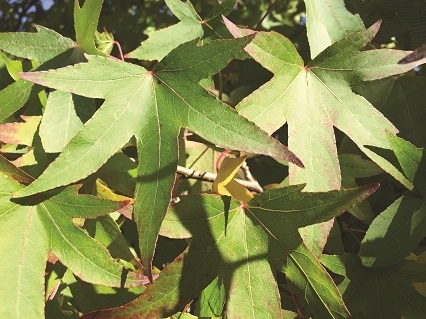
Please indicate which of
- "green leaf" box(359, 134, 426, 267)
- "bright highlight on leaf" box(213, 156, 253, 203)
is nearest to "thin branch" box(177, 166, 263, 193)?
"bright highlight on leaf" box(213, 156, 253, 203)

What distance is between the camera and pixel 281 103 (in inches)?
35.9

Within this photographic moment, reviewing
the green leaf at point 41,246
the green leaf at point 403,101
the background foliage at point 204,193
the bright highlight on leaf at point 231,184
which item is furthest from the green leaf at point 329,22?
the green leaf at point 41,246

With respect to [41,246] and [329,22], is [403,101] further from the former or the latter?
[41,246]

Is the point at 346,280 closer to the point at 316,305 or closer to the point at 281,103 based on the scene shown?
the point at 316,305

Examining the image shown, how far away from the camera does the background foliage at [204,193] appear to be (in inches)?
31.5

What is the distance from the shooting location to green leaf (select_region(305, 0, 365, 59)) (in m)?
1.08

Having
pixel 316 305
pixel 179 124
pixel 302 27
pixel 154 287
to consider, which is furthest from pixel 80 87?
pixel 302 27

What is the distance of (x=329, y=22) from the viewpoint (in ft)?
3.66

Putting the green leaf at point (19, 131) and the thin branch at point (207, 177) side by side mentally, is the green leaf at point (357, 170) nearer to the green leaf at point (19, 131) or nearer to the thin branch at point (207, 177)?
the thin branch at point (207, 177)

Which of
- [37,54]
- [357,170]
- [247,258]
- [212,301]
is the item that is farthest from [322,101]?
[37,54]

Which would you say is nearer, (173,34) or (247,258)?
(247,258)

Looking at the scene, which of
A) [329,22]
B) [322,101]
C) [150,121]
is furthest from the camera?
[329,22]

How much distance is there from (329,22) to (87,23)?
48 centimetres

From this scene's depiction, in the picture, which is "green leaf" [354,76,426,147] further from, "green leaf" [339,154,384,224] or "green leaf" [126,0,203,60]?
"green leaf" [126,0,203,60]
